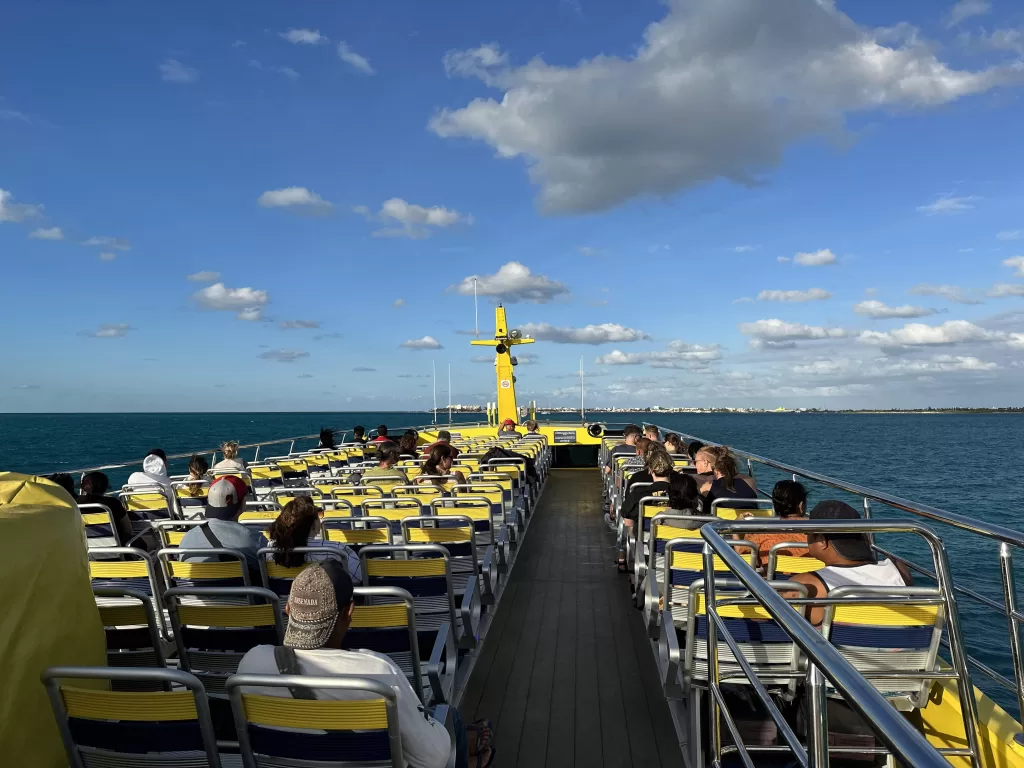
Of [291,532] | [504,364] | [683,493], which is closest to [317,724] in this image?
[291,532]

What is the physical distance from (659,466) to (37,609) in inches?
184

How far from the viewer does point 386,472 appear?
7434 mm

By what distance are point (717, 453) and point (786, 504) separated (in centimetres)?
218

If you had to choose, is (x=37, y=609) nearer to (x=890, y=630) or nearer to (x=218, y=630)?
(x=218, y=630)

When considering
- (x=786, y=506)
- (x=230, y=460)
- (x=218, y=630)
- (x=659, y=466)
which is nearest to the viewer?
(x=218, y=630)

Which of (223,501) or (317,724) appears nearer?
(317,724)

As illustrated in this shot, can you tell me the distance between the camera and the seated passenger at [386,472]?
278 inches

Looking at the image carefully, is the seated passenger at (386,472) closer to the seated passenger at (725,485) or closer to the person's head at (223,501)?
the person's head at (223,501)

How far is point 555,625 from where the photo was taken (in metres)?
5.04

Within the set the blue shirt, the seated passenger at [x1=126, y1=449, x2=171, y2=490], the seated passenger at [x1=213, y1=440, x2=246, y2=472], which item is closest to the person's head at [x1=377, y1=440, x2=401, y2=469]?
the seated passenger at [x1=213, y1=440, x2=246, y2=472]

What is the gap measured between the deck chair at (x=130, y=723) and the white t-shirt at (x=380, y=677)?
19cm

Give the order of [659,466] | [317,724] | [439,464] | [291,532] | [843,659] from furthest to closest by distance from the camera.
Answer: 1. [439,464]
2. [659,466]
3. [291,532]
4. [317,724]
5. [843,659]

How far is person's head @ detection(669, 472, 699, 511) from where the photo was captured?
4656 millimetres

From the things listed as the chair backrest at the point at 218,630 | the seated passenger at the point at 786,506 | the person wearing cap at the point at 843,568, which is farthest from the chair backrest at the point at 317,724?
the seated passenger at the point at 786,506
